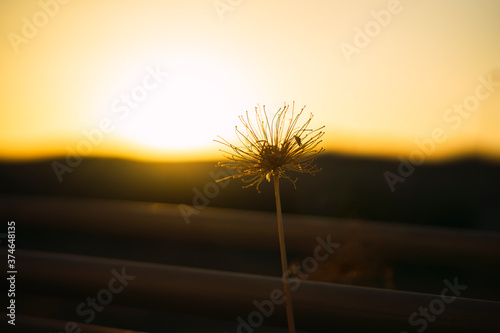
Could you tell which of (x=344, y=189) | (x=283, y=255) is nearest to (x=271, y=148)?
(x=283, y=255)

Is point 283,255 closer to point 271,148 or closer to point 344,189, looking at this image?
point 271,148

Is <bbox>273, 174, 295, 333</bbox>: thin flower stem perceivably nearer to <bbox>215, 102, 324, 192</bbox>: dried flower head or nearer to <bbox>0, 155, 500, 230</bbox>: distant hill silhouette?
<bbox>215, 102, 324, 192</bbox>: dried flower head

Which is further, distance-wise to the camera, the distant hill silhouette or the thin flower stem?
the distant hill silhouette

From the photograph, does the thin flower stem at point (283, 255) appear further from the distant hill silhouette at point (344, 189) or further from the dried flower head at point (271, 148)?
the distant hill silhouette at point (344, 189)

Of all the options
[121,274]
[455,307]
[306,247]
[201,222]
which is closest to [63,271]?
[121,274]

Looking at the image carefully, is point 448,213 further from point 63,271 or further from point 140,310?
point 63,271

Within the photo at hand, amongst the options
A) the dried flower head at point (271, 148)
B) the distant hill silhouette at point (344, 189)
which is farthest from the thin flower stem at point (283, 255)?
the distant hill silhouette at point (344, 189)

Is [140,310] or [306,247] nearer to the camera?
[306,247]

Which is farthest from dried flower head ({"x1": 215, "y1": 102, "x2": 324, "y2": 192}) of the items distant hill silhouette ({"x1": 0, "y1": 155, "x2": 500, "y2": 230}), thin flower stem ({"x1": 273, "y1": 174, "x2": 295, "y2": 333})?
distant hill silhouette ({"x1": 0, "y1": 155, "x2": 500, "y2": 230})
